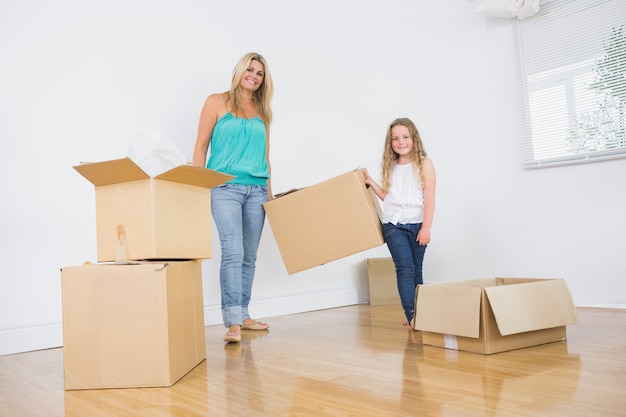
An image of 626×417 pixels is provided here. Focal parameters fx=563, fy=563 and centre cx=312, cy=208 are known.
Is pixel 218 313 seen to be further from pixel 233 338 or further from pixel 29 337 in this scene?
pixel 29 337

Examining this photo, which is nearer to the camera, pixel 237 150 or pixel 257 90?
pixel 237 150

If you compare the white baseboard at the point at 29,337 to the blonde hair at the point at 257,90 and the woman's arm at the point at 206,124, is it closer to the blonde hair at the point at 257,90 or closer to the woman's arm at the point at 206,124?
the woman's arm at the point at 206,124

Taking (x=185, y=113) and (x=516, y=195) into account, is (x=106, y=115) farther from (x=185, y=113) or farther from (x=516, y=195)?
(x=516, y=195)

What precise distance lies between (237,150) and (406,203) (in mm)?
730

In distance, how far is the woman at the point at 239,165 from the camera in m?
2.26

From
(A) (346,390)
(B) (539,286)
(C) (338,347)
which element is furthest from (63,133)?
(B) (539,286)

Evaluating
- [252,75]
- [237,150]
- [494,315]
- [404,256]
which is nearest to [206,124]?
[237,150]

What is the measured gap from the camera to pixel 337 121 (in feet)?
11.5

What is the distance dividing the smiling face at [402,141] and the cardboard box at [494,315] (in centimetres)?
71

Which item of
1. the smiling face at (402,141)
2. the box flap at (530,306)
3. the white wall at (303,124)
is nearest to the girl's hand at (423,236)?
the smiling face at (402,141)

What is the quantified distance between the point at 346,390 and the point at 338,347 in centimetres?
59

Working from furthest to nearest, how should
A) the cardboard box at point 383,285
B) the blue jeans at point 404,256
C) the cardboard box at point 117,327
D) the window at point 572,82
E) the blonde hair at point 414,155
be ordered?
the cardboard box at point 383,285 < the window at point 572,82 < the blonde hair at point 414,155 < the blue jeans at point 404,256 < the cardboard box at point 117,327

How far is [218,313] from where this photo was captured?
2771mm

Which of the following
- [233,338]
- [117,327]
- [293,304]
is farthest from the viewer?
[293,304]
